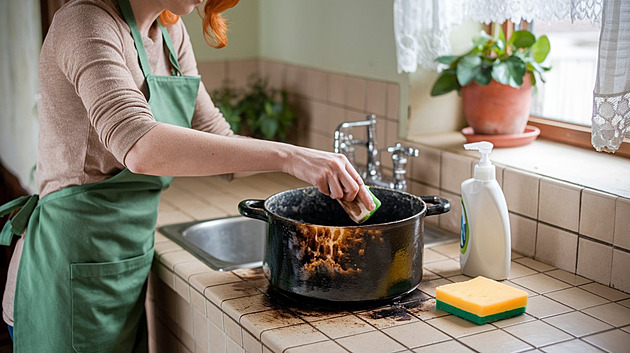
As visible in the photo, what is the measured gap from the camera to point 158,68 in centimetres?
168

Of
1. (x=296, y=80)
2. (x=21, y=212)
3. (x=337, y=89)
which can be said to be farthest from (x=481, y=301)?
(x=296, y=80)

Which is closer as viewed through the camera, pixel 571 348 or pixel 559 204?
pixel 571 348

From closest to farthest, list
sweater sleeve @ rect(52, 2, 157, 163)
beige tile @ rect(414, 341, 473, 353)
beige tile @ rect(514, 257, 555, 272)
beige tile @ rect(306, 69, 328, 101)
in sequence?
beige tile @ rect(414, 341, 473, 353) < sweater sleeve @ rect(52, 2, 157, 163) < beige tile @ rect(514, 257, 555, 272) < beige tile @ rect(306, 69, 328, 101)

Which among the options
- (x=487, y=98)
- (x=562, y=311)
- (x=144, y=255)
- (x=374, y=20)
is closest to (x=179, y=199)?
(x=144, y=255)

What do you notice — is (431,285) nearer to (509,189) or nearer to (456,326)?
(456,326)

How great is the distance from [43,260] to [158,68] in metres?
0.49

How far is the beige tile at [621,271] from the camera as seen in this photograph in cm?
150

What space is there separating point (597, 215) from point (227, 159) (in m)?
0.77

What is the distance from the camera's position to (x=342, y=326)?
4.34 feet

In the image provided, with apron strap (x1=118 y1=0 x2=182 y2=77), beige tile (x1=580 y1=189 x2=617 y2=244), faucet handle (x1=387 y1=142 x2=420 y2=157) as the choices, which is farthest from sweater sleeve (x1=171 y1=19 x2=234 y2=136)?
beige tile (x1=580 y1=189 x2=617 y2=244)

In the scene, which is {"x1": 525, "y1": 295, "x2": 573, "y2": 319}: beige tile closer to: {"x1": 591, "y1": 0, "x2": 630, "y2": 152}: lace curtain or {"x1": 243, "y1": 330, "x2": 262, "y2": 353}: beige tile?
{"x1": 591, "y1": 0, "x2": 630, "y2": 152}: lace curtain

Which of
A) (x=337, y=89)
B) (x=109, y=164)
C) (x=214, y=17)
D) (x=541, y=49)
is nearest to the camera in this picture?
(x=109, y=164)

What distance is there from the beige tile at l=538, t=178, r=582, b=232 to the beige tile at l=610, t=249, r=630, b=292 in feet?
0.37

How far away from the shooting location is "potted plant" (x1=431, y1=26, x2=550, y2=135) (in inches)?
75.5
